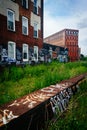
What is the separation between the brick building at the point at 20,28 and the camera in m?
14.2

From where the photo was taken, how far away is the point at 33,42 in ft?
60.4

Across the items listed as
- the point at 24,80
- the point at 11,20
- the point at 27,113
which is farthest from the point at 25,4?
the point at 27,113

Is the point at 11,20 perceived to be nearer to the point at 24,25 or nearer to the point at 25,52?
the point at 24,25

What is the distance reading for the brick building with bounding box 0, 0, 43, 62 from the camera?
14.2 metres

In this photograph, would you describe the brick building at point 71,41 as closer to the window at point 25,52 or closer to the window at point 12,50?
the window at point 25,52

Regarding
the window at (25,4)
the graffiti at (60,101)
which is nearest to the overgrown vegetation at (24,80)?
the graffiti at (60,101)

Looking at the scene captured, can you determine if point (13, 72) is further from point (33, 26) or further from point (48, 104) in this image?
point (33, 26)

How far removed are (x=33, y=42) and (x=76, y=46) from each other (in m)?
16.9

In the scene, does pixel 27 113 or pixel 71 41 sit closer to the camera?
pixel 27 113

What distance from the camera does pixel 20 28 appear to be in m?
16.3

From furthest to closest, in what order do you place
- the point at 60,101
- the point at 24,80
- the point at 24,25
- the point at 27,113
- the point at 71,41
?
the point at 71,41, the point at 24,25, the point at 24,80, the point at 60,101, the point at 27,113

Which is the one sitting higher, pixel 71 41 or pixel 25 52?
pixel 71 41

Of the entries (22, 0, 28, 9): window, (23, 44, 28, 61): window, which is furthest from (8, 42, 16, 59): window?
(22, 0, 28, 9): window

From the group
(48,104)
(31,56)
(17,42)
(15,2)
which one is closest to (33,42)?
(31,56)
